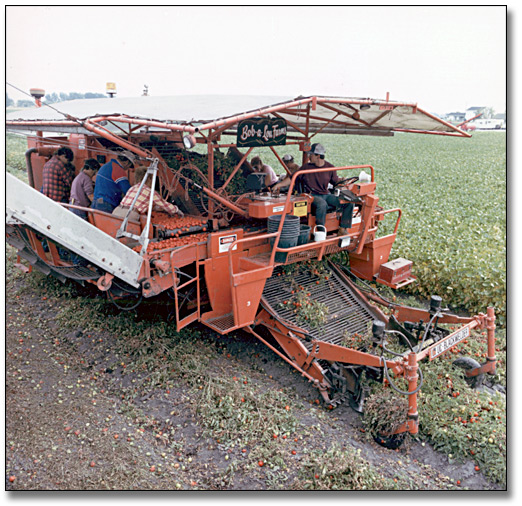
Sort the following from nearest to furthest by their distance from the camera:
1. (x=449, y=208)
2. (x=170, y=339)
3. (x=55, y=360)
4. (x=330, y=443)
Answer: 1. (x=330, y=443)
2. (x=55, y=360)
3. (x=170, y=339)
4. (x=449, y=208)

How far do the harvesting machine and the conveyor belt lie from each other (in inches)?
0.8

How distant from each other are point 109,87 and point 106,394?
817 centimetres

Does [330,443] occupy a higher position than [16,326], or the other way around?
[16,326]

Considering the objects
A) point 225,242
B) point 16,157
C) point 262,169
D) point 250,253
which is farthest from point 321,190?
point 16,157

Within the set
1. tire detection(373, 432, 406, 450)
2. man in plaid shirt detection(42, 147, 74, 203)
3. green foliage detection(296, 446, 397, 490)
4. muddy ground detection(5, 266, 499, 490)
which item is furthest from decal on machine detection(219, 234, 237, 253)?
man in plaid shirt detection(42, 147, 74, 203)

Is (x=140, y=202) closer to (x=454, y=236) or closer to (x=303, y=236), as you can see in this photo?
(x=303, y=236)

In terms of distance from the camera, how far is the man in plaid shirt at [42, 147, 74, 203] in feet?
Answer: 27.3

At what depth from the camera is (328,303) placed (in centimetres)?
709

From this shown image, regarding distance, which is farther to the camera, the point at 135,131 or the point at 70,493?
the point at 135,131

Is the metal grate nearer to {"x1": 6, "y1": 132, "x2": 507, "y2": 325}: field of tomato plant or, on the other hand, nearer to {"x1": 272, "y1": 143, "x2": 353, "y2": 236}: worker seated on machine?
{"x1": 272, "y1": 143, "x2": 353, "y2": 236}: worker seated on machine

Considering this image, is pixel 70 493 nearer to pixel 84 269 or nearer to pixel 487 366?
pixel 84 269

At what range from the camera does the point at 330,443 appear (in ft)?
16.9

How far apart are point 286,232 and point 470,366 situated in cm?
314

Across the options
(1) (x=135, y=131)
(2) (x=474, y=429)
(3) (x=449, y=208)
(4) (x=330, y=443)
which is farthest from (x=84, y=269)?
(3) (x=449, y=208)
